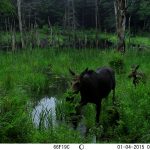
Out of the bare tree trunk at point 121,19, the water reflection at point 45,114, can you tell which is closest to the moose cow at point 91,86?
the water reflection at point 45,114

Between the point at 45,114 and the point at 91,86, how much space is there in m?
1.22

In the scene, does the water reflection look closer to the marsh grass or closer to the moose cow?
the marsh grass

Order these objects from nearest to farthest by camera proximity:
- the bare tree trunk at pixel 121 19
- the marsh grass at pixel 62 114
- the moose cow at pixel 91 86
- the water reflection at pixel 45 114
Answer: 1. the marsh grass at pixel 62 114
2. the water reflection at pixel 45 114
3. the moose cow at pixel 91 86
4. the bare tree trunk at pixel 121 19

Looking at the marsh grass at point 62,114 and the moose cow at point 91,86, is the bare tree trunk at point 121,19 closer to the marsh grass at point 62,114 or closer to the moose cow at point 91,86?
the marsh grass at point 62,114

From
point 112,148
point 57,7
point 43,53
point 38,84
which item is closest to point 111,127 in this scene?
point 112,148

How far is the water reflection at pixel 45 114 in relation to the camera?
9.44m

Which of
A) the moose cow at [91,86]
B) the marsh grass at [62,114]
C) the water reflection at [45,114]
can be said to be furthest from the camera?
the moose cow at [91,86]

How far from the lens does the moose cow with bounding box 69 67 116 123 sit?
991cm

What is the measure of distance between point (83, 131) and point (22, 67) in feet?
29.7

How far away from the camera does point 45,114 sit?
9.76 metres

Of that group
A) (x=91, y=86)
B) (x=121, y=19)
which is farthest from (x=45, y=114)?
(x=121, y=19)

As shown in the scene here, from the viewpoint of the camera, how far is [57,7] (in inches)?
3174

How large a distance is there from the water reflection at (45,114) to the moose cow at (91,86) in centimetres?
73

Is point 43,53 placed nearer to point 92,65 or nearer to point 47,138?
point 92,65
